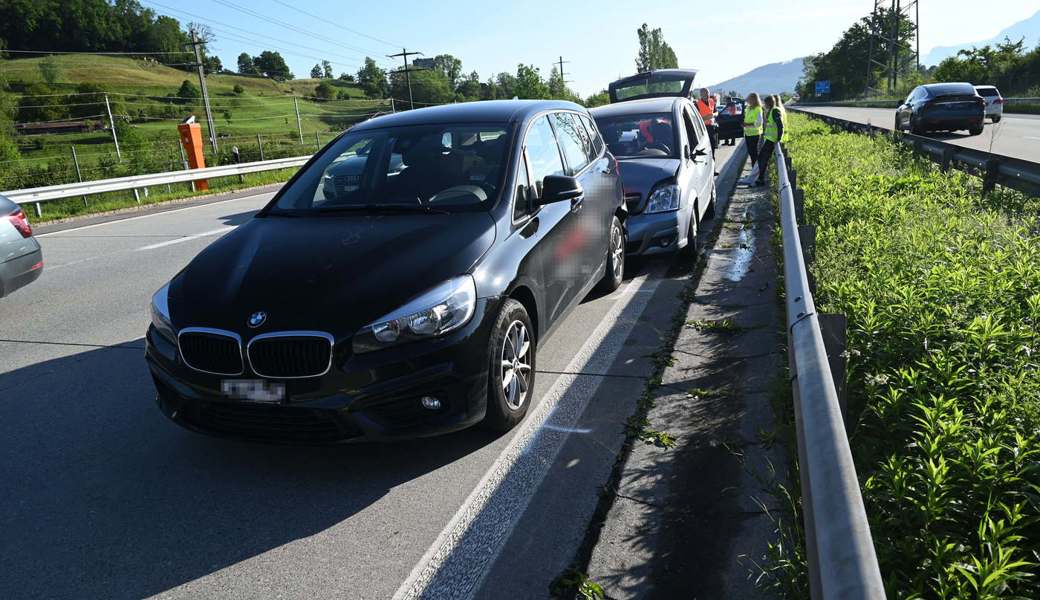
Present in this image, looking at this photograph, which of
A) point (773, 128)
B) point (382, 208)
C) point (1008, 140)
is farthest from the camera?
point (1008, 140)

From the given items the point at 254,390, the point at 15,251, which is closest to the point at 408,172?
the point at 254,390

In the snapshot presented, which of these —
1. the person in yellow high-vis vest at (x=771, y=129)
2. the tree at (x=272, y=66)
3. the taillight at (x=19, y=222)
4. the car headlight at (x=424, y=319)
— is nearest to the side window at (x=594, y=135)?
the car headlight at (x=424, y=319)

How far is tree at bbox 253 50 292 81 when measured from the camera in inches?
6954

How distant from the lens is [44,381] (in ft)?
16.9

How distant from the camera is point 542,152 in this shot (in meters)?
5.29

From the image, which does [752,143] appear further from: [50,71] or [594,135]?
[50,71]

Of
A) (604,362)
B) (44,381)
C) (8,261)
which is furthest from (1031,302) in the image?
(8,261)

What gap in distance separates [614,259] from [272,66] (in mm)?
192487

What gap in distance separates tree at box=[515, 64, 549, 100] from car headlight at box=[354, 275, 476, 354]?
236 ft

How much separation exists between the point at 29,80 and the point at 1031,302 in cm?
12751

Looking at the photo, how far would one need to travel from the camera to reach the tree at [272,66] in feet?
579

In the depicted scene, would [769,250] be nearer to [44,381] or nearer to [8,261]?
[44,381]

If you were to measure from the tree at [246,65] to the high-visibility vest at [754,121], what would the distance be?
7066 inches

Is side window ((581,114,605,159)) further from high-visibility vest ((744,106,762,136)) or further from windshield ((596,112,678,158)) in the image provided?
high-visibility vest ((744,106,762,136))
